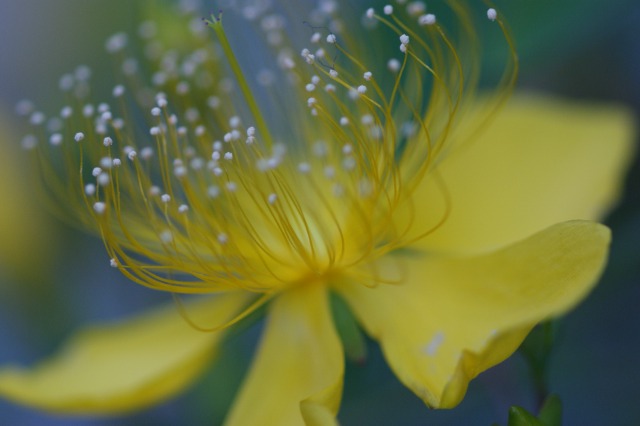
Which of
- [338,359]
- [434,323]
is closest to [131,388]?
[338,359]

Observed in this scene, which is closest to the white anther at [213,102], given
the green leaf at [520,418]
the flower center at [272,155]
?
the flower center at [272,155]

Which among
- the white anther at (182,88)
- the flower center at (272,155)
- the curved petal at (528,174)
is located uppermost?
the white anther at (182,88)

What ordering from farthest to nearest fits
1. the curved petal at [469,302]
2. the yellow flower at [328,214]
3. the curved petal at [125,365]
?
the curved petal at [125,365] < the yellow flower at [328,214] < the curved petal at [469,302]

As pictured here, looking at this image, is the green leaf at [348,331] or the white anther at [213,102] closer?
the green leaf at [348,331]

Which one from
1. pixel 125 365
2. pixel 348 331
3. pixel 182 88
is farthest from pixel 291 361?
pixel 182 88

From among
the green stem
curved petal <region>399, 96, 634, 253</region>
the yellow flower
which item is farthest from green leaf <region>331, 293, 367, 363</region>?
the green stem

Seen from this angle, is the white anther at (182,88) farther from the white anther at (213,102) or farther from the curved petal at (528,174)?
the curved petal at (528,174)

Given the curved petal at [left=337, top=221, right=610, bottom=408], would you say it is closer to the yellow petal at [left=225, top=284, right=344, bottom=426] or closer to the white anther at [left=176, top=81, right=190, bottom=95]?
the yellow petal at [left=225, top=284, right=344, bottom=426]
